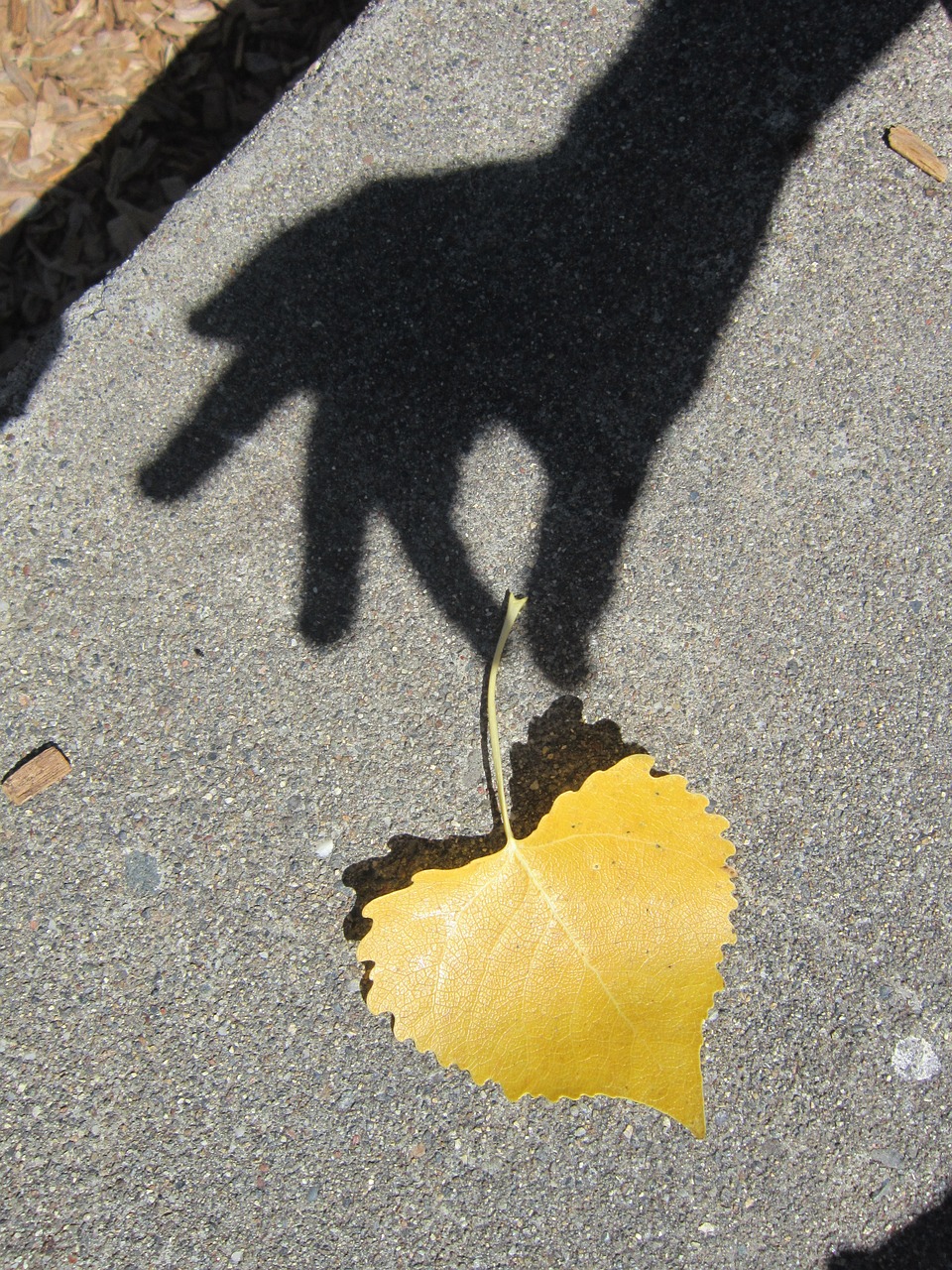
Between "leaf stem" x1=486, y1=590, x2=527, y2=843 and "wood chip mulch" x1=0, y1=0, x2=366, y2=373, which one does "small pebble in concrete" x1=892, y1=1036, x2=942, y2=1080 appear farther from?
"wood chip mulch" x1=0, y1=0, x2=366, y2=373

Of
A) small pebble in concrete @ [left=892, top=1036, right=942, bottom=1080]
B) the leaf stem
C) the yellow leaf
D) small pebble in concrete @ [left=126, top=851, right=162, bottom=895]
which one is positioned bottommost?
small pebble in concrete @ [left=892, top=1036, right=942, bottom=1080]

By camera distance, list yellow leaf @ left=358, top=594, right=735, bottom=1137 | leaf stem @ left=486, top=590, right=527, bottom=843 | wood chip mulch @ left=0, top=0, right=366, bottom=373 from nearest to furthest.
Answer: yellow leaf @ left=358, top=594, right=735, bottom=1137
leaf stem @ left=486, top=590, right=527, bottom=843
wood chip mulch @ left=0, top=0, right=366, bottom=373

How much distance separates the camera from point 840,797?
1757 millimetres

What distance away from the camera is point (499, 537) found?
1774 mm

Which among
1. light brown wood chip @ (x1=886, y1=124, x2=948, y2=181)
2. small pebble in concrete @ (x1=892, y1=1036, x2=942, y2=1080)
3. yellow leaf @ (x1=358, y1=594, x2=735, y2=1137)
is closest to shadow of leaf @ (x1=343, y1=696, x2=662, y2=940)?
yellow leaf @ (x1=358, y1=594, x2=735, y2=1137)

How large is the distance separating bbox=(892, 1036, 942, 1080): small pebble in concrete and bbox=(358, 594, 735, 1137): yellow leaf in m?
0.51

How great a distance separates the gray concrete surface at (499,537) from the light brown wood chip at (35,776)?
0.10 ft

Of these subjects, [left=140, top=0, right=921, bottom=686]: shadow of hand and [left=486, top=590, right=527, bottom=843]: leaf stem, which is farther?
[left=140, top=0, right=921, bottom=686]: shadow of hand

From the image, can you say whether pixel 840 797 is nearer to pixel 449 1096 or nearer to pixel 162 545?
pixel 449 1096

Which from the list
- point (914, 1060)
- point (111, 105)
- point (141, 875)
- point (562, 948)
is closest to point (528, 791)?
point (562, 948)

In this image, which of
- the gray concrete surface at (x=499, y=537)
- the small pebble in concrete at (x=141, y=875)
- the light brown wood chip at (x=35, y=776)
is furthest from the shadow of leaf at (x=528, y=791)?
the light brown wood chip at (x=35, y=776)

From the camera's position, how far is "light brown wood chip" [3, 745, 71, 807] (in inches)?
67.9

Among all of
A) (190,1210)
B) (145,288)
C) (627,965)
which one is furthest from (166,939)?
(145,288)

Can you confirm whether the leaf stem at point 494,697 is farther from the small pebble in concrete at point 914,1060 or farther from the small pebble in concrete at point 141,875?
the small pebble in concrete at point 914,1060
